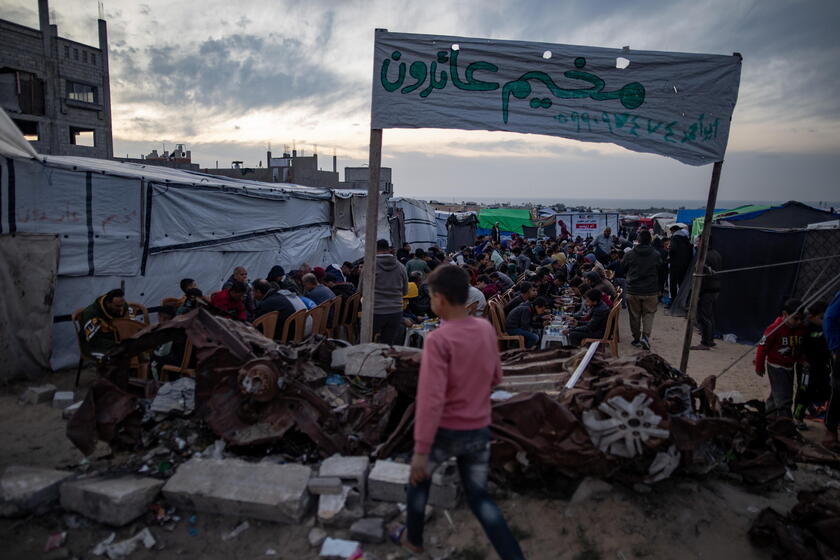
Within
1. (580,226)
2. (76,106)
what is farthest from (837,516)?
(76,106)

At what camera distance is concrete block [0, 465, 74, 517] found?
3.32 metres

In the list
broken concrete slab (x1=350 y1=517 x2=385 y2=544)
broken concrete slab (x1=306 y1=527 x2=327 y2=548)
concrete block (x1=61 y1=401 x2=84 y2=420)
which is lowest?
concrete block (x1=61 y1=401 x2=84 y2=420)

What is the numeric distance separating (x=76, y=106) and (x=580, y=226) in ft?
87.5

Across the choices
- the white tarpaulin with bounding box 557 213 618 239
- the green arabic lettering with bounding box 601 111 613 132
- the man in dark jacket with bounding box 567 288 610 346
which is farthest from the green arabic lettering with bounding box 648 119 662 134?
the white tarpaulin with bounding box 557 213 618 239

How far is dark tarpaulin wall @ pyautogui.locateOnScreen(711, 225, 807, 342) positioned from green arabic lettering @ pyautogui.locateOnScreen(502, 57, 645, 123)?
22.7 ft

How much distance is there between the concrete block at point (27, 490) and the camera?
10.9ft

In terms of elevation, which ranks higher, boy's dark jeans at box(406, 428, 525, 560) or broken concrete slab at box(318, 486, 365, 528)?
boy's dark jeans at box(406, 428, 525, 560)

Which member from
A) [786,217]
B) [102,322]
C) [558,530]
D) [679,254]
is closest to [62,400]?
[102,322]

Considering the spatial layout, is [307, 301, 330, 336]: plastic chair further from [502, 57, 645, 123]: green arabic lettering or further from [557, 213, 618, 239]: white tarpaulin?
[557, 213, 618, 239]: white tarpaulin

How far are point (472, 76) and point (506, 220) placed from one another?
21.5m

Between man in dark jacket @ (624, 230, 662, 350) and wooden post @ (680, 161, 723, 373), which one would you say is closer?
wooden post @ (680, 161, 723, 373)

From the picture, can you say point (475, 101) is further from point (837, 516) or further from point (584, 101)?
point (837, 516)

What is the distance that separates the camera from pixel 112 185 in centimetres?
730

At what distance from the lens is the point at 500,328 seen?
7562 millimetres
